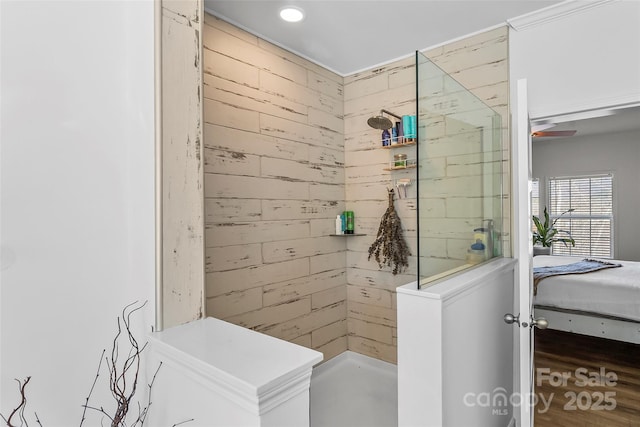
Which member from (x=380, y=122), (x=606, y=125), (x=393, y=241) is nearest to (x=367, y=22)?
(x=380, y=122)

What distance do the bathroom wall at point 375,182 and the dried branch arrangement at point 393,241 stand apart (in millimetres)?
50

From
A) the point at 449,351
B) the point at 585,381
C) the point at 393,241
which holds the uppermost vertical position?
the point at 393,241

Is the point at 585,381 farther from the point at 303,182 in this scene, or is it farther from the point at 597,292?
the point at 303,182

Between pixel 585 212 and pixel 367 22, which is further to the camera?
pixel 585 212

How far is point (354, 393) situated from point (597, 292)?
2583mm

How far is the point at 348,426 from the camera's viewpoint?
2.26 m

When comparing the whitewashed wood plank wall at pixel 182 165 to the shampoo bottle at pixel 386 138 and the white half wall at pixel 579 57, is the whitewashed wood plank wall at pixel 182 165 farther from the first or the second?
the white half wall at pixel 579 57

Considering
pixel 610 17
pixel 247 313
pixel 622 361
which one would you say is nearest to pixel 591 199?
pixel 622 361

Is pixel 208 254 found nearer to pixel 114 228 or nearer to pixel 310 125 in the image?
pixel 114 228

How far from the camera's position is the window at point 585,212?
5.79 metres

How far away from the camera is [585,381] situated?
2.83 meters

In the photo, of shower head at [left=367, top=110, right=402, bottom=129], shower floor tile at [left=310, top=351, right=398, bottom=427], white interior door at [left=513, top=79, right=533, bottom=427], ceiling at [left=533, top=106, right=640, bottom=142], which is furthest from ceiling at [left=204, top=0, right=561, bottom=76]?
ceiling at [left=533, top=106, right=640, bottom=142]

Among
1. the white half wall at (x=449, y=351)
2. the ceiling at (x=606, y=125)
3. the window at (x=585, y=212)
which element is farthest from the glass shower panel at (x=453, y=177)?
the window at (x=585, y=212)

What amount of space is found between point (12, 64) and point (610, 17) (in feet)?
8.98
